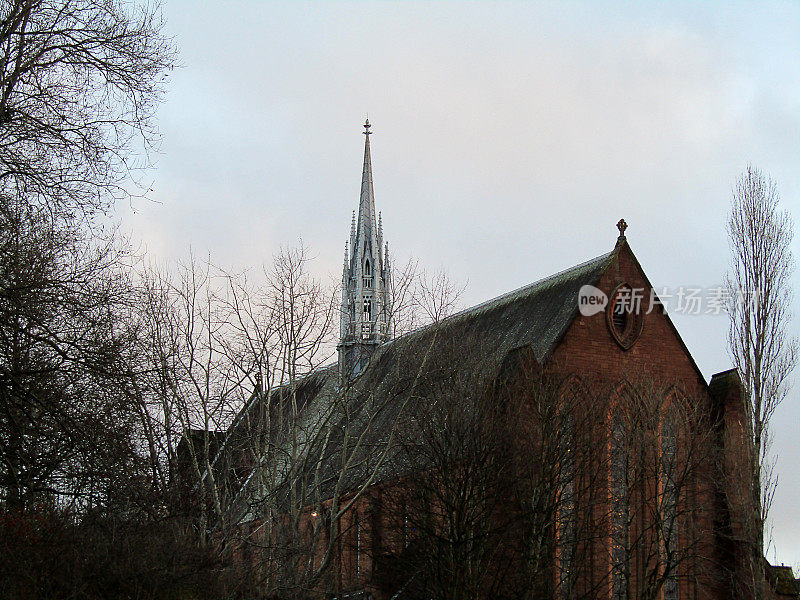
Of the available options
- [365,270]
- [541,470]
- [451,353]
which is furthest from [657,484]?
[365,270]

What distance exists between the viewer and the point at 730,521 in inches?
1251

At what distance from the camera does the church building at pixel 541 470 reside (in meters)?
26.0

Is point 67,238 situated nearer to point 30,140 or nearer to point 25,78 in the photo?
point 30,140

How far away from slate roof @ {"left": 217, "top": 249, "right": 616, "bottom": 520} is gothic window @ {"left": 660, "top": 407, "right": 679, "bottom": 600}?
472 centimetres

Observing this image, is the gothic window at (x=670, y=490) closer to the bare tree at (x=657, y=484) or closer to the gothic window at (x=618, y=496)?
the bare tree at (x=657, y=484)

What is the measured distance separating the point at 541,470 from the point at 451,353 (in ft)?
18.6

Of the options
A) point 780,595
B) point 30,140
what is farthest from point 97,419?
point 780,595

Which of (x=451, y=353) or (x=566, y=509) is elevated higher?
(x=451, y=353)

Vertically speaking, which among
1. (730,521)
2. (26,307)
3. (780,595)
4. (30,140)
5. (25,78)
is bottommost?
(780,595)

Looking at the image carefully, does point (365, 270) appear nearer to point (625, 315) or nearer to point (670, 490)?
point (625, 315)

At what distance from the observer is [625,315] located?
3250 cm

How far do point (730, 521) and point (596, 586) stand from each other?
6963mm

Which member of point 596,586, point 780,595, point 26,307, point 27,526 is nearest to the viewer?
point 26,307

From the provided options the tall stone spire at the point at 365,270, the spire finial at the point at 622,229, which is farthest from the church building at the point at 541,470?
the tall stone spire at the point at 365,270
